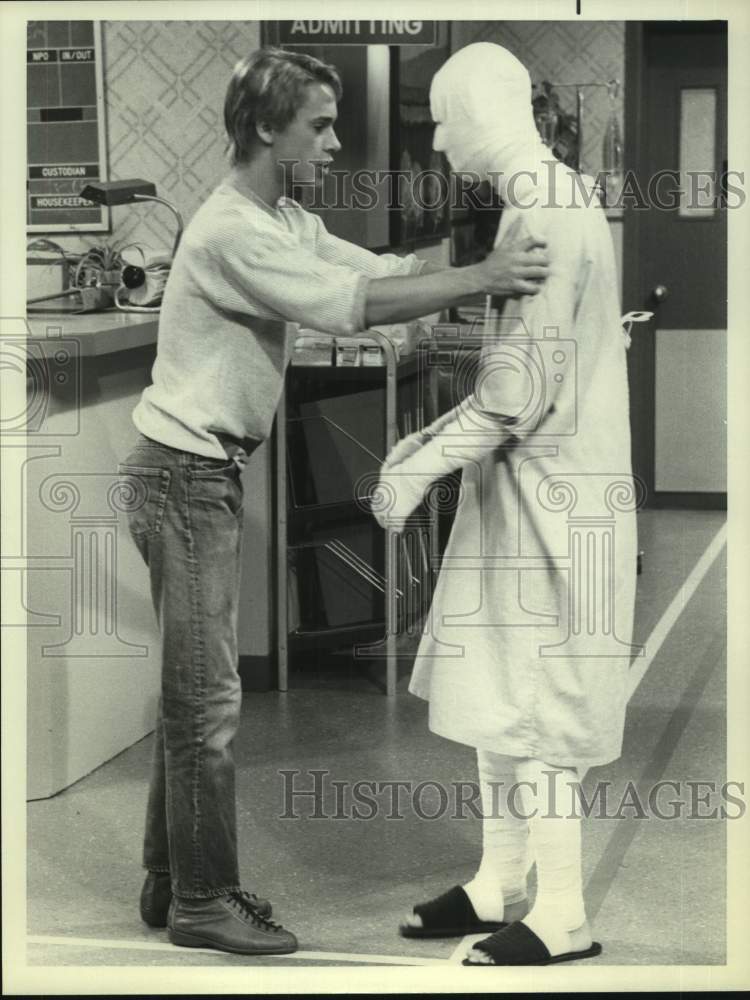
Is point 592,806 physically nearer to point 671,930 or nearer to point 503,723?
point 671,930

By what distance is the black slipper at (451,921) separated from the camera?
123 inches

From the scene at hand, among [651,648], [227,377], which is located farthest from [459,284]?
[651,648]

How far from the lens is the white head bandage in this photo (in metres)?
2.83

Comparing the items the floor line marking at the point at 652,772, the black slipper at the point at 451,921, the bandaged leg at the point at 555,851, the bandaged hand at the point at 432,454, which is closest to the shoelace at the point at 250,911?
the black slipper at the point at 451,921

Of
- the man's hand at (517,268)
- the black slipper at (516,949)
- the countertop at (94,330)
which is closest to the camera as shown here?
the man's hand at (517,268)

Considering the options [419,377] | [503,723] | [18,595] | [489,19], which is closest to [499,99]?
[489,19]

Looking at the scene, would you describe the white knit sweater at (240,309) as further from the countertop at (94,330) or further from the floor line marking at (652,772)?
the floor line marking at (652,772)

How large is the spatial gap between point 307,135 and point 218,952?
152 cm

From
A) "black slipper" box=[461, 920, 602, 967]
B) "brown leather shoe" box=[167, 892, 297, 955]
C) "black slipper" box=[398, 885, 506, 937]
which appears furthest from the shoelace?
"black slipper" box=[461, 920, 602, 967]

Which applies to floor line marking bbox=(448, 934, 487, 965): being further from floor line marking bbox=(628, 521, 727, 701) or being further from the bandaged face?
the bandaged face

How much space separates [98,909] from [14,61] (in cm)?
165

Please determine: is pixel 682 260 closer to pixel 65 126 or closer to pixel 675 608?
pixel 675 608

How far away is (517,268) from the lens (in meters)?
2.78

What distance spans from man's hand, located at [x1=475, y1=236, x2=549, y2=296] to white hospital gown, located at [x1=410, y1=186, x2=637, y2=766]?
75 millimetres
